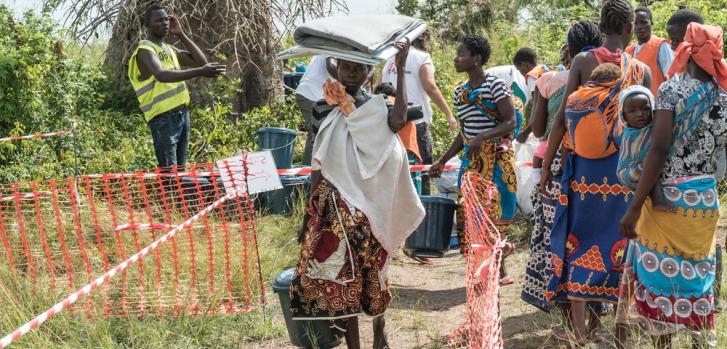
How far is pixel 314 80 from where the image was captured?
868 centimetres

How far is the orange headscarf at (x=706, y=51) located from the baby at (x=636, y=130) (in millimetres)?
240

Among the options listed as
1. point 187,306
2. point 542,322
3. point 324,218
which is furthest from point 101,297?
point 542,322

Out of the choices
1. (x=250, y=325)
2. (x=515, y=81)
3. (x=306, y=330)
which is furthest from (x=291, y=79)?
(x=306, y=330)

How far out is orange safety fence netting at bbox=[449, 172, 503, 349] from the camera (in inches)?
149

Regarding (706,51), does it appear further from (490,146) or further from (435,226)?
(435,226)

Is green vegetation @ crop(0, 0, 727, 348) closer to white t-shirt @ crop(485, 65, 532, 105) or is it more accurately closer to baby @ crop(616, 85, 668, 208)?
baby @ crop(616, 85, 668, 208)

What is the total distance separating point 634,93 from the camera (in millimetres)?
4020

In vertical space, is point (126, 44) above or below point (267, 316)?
above

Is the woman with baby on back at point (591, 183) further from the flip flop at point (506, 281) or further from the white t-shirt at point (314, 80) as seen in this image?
the white t-shirt at point (314, 80)

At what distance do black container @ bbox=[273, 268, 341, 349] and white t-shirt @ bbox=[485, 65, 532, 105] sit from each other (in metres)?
3.83

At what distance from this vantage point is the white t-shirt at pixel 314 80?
28.1 ft

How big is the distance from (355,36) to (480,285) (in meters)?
1.45

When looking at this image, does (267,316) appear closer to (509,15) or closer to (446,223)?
(446,223)

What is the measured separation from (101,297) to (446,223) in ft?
8.21
